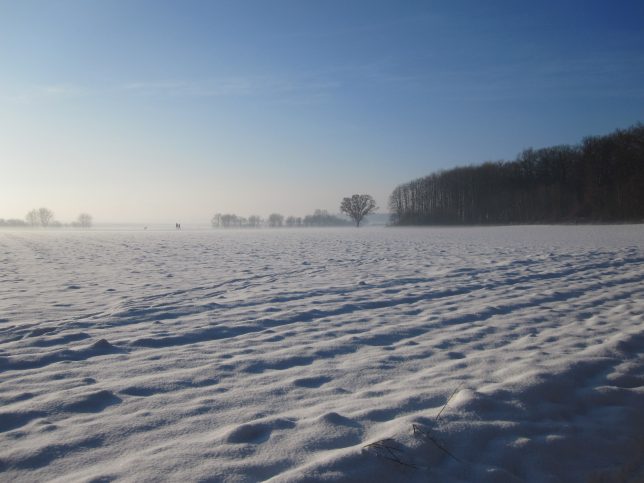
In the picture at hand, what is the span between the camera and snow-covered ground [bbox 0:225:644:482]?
93.1 inches

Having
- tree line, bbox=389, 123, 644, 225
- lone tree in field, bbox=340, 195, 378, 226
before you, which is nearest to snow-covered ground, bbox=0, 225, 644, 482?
tree line, bbox=389, 123, 644, 225

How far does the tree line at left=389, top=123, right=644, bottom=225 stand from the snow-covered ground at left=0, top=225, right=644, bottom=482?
51.3 metres

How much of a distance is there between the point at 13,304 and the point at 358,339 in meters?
5.99

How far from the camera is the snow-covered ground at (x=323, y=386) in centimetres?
237

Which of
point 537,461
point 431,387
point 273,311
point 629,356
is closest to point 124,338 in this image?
point 273,311

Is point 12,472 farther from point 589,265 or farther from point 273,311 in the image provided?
point 589,265

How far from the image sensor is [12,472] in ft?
7.34

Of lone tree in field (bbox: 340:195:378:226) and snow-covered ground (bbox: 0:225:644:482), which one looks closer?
snow-covered ground (bbox: 0:225:644:482)

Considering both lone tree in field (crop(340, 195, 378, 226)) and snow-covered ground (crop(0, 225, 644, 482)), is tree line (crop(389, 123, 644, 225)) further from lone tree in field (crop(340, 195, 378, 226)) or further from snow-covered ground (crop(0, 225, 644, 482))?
snow-covered ground (crop(0, 225, 644, 482))

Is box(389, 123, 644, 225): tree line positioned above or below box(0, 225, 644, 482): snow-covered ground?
above

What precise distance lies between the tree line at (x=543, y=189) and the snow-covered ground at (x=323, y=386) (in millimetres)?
51281

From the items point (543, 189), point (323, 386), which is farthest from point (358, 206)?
point (323, 386)

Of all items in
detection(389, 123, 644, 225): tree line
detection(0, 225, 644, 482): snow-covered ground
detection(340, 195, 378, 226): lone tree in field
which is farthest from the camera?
detection(340, 195, 378, 226): lone tree in field

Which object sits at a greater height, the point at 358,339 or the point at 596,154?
the point at 596,154
